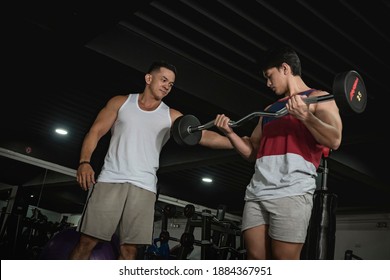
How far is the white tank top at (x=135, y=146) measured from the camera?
167 cm

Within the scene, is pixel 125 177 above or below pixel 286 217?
above

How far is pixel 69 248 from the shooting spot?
2182mm

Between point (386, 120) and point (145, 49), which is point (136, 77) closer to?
point (145, 49)

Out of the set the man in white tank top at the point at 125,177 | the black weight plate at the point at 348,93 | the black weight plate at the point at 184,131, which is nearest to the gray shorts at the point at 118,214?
the man in white tank top at the point at 125,177

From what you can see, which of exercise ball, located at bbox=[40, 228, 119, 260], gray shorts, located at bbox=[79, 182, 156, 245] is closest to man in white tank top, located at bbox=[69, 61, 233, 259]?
gray shorts, located at bbox=[79, 182, 156, 245]

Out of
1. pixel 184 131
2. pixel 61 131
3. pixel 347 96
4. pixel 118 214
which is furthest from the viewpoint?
pixel 61 131

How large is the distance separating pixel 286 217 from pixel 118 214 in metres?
0.74

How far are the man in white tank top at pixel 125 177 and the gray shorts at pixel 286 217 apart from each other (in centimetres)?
55

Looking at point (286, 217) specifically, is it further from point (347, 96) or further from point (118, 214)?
point (118, 214)

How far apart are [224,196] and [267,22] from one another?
6.78m

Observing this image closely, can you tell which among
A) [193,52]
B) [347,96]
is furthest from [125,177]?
[193,52]

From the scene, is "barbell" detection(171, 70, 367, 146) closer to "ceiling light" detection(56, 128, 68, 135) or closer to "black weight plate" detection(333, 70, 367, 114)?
"black weight plate" detection(333, 70, 367, 114)

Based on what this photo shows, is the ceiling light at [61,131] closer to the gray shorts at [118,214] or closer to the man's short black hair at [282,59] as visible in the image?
the gray shorts at [118,214]

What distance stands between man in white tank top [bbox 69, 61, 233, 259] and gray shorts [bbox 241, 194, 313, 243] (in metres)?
0.55
